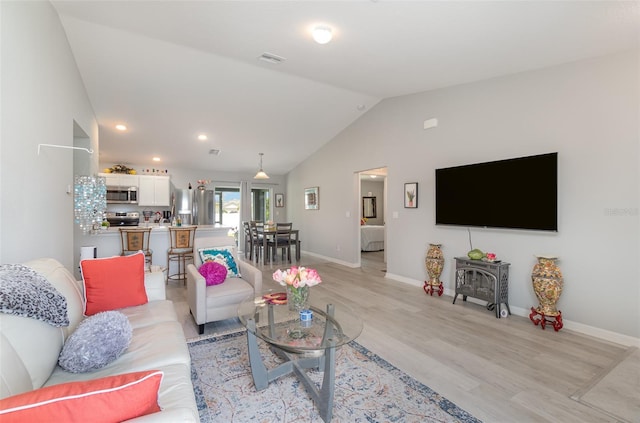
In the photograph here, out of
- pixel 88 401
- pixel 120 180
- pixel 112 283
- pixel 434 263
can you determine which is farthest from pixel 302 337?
pixel 120 180

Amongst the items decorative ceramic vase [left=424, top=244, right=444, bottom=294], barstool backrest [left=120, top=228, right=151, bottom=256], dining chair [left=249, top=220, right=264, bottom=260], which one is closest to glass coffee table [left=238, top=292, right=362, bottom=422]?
decorative ceramic vase [left=424, top=244, right=444, bottom=294]

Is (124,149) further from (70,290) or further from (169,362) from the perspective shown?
(169,362)

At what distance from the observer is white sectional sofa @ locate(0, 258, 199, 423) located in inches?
43.6

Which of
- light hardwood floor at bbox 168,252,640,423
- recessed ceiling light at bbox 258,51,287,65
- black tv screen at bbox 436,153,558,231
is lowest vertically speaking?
light hardwood floor at bbox 168,252,640,423

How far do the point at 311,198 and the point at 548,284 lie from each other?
5.61 meters

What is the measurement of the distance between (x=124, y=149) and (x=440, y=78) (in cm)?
655

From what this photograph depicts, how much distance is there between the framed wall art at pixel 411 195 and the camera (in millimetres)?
4918

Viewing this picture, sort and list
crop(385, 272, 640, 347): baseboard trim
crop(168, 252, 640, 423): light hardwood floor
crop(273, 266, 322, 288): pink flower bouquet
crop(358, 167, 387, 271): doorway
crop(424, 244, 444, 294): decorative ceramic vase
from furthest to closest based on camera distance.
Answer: crop(358, 167, 387, 271): doorway, crop(424, 244, 444, 294): decorative ceramic vase, crop(385, 272, 640, 347): baseboard trim, crop(273, 266, 322, 288): pink flower bouquet, crop(168, 252, 640, 423): light hardwood floor

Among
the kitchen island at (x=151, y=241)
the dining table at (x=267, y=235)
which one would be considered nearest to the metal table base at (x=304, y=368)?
the kitchen island at (x=151, y=241)

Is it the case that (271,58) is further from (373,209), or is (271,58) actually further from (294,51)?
(373,209)

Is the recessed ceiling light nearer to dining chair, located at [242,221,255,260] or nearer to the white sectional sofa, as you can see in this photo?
the white sectional sofa

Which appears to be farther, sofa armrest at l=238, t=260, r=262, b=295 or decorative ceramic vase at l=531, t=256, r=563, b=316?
sofa armrest at l=238, t=260, r=262, b=295

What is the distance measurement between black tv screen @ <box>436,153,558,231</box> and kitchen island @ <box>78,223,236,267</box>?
137 inches

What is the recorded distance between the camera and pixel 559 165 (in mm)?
3281
